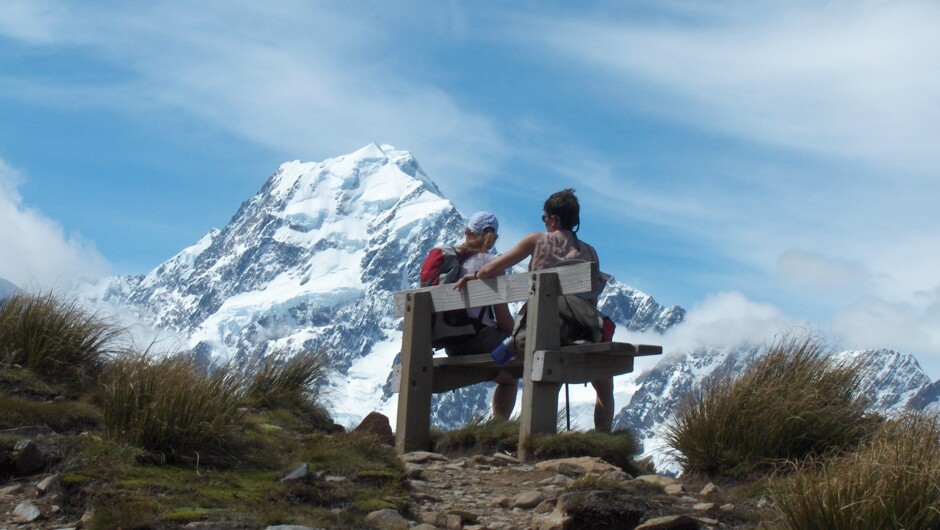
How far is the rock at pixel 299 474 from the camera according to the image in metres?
6.24

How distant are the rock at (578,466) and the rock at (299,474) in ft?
5.03

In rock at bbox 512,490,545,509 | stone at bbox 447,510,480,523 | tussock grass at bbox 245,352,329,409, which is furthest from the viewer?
tussock grass at bbox 245,352,329,409

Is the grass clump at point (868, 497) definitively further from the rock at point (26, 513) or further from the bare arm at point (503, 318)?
the bare arm at point (503, 318)

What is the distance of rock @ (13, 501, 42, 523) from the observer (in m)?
5.80

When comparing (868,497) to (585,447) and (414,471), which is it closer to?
(585,447)

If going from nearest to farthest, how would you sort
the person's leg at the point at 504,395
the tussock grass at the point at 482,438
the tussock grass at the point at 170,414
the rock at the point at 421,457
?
the tussock grass at the point at 170,414 < the rock at the point at 421,457 < the tussock grass at the point at 482,438 < the person's leg at the point at 504,395

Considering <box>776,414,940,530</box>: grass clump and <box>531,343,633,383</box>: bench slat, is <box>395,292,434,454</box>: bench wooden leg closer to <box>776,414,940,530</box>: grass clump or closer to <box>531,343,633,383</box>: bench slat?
<box>531,343,633,383</box>: bench slat

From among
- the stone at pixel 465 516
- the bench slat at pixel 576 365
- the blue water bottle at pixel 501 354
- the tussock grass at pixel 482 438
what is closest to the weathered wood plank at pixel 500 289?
the blue water bottle at pixel 501 354

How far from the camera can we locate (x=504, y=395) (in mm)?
9328

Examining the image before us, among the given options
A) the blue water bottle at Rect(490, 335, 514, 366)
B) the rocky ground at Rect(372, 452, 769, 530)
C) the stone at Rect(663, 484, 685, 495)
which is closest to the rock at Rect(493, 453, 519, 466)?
the rocky ground at Rect(372, 452, 769, 530)

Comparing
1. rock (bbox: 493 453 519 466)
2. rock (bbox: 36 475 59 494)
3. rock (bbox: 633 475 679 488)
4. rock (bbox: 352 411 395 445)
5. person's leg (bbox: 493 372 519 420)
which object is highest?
person's leg (bbox: 493 372 519 420)

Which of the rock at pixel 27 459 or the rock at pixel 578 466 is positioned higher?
the rock at pixel 578 466

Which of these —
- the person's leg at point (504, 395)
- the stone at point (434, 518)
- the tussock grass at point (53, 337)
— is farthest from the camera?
the person's leg at point (504, 395)

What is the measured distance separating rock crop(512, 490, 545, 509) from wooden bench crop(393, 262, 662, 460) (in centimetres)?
128
